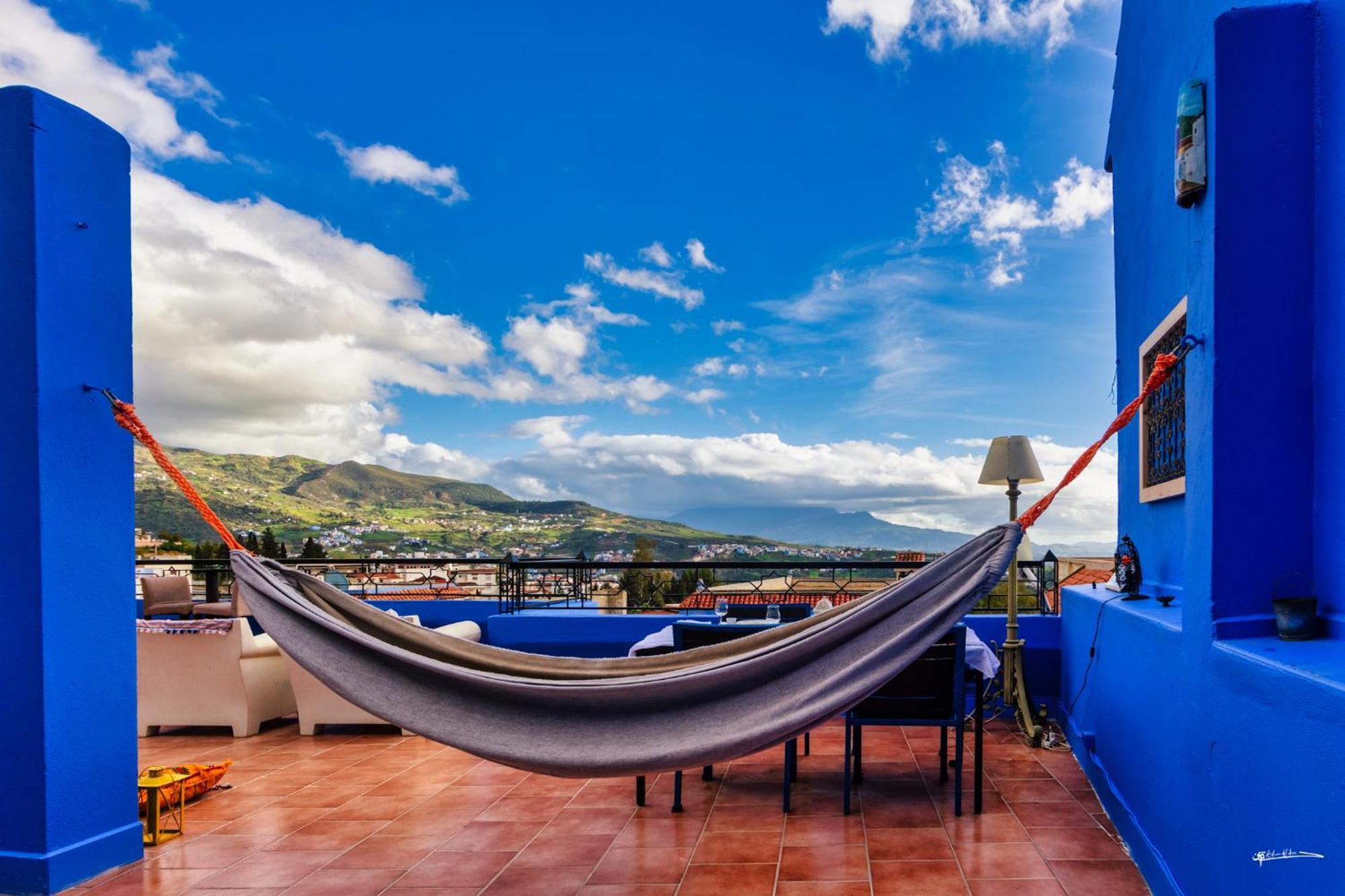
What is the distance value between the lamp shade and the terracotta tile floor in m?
1.63

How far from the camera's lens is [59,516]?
275 centimetres

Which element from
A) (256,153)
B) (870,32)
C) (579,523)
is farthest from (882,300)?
(256,153)

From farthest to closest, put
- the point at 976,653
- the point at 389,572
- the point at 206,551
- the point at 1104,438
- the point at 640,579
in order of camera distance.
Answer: the point at 206,551
the point at 389,572
the point at 640,579
the point at 976,653
the point at 1104,438

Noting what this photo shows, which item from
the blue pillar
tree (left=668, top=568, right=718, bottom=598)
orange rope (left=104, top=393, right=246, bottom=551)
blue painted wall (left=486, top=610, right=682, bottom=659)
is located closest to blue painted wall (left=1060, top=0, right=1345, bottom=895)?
orange rope (left=104, top=393, right=246, bottom=551)

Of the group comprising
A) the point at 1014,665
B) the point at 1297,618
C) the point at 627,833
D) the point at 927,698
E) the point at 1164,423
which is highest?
the point at 1164,423

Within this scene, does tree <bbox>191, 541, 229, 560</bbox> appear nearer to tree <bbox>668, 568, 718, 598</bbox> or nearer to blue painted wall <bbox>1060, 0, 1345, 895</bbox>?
tree <bbox>668, 568, 718, 598</bbox>

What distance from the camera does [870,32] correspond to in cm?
1149

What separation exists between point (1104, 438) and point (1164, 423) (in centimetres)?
175

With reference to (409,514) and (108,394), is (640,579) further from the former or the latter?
(409,514)

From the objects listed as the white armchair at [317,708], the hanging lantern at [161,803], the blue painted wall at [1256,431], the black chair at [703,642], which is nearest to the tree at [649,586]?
the white armchair at [317,708]

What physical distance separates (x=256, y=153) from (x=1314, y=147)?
17.5m

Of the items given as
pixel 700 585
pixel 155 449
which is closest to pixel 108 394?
pixel 155 449

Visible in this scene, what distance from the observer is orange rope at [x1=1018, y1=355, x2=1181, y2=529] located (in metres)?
2.35

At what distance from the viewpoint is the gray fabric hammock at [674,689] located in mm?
2389
